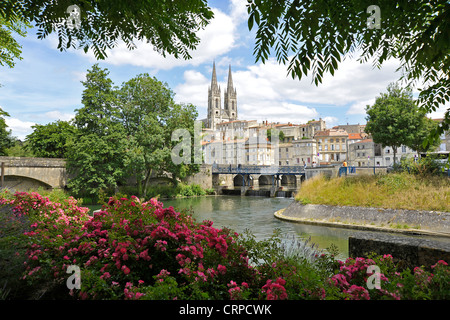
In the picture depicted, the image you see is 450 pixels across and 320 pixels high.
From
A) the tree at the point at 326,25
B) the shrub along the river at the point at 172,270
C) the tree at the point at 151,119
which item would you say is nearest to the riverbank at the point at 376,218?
the shrub along the river at the point at 172,270

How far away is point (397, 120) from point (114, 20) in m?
23.4

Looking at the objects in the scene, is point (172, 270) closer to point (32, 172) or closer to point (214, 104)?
point (32, 172)

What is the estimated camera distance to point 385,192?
16.8 metres

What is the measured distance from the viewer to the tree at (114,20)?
3.19 meters

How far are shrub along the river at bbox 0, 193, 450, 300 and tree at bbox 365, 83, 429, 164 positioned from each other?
21445mm

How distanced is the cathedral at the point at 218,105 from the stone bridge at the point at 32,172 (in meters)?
111

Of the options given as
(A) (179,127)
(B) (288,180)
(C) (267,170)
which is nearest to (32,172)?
(A) (179,127)

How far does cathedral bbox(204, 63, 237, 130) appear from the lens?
144000 millimetres

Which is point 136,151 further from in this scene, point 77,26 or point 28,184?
point 77,26

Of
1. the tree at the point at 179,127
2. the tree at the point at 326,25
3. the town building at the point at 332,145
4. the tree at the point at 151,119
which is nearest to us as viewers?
the tree at the point at 326,25

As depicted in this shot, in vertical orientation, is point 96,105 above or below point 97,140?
above

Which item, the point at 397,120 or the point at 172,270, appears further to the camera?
the point at 397,120

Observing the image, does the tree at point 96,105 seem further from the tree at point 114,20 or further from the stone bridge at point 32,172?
the tree at point 114,20
